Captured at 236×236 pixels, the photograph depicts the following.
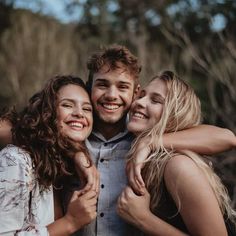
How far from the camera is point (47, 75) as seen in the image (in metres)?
11.8

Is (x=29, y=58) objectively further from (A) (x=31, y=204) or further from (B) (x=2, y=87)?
(A) (x=31, y=204)

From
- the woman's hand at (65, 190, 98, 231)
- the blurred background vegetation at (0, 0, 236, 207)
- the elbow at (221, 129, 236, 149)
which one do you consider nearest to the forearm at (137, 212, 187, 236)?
the woman's hand at (65, 190, 98, 231)

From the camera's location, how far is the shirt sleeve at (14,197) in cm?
255

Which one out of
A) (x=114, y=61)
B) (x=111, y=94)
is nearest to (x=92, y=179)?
(x=111, y=94)

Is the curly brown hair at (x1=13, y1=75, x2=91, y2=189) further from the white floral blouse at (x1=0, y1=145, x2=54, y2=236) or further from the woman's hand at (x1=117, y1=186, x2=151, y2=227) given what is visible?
the woman's hand at (x1=117, y1=186, x2=151, y2=227)

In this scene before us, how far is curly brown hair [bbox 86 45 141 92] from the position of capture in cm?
326

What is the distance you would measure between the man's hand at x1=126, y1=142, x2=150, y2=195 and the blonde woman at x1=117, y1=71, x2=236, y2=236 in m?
0.03

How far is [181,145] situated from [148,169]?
0.23 m

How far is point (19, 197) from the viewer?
101 inches

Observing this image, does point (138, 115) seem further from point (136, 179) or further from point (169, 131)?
point (136, 179)

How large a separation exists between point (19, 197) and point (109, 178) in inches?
26.2

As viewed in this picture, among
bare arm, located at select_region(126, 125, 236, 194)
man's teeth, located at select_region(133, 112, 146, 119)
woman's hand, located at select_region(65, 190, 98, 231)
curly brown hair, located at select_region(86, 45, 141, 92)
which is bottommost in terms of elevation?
woman's hand, located at select_region(65, 190, 98, 231)

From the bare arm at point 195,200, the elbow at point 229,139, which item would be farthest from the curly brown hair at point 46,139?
the elbow at point 229,139

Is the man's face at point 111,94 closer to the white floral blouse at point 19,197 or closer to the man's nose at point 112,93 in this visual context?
the man's nose at point 112,93
